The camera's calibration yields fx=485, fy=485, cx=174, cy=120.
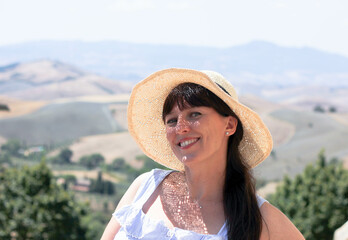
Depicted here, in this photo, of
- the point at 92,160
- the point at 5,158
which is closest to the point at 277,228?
the point at 5,158

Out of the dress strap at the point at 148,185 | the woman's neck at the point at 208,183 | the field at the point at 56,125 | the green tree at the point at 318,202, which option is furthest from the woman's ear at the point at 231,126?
the field at the point at 56,125

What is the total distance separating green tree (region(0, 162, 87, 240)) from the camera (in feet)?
66.2

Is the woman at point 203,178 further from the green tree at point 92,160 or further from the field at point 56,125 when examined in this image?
the field at point 56,125

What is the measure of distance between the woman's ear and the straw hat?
34 mm

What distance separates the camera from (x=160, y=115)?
2.66 m

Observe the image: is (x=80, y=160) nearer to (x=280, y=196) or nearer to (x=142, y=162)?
(x=142, y=162)

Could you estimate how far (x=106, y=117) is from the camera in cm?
13000

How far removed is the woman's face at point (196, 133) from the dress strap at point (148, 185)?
0.27 m

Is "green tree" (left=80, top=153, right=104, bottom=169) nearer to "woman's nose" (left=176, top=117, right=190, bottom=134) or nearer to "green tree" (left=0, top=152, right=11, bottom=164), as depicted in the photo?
"green tree" (left=0, top=152, right=11, bottom=164)

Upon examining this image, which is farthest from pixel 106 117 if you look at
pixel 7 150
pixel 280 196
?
pixel 280 196

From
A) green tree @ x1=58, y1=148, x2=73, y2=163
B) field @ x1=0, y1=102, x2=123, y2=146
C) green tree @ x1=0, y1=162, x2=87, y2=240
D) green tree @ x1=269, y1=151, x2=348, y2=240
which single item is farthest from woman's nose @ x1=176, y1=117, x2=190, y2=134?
field @ x1=0, y1=102, x2=123, y2=146

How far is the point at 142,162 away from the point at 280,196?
6584cm

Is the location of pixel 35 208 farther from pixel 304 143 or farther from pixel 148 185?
pixel 304 143

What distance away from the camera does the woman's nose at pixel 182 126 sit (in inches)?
83.7
